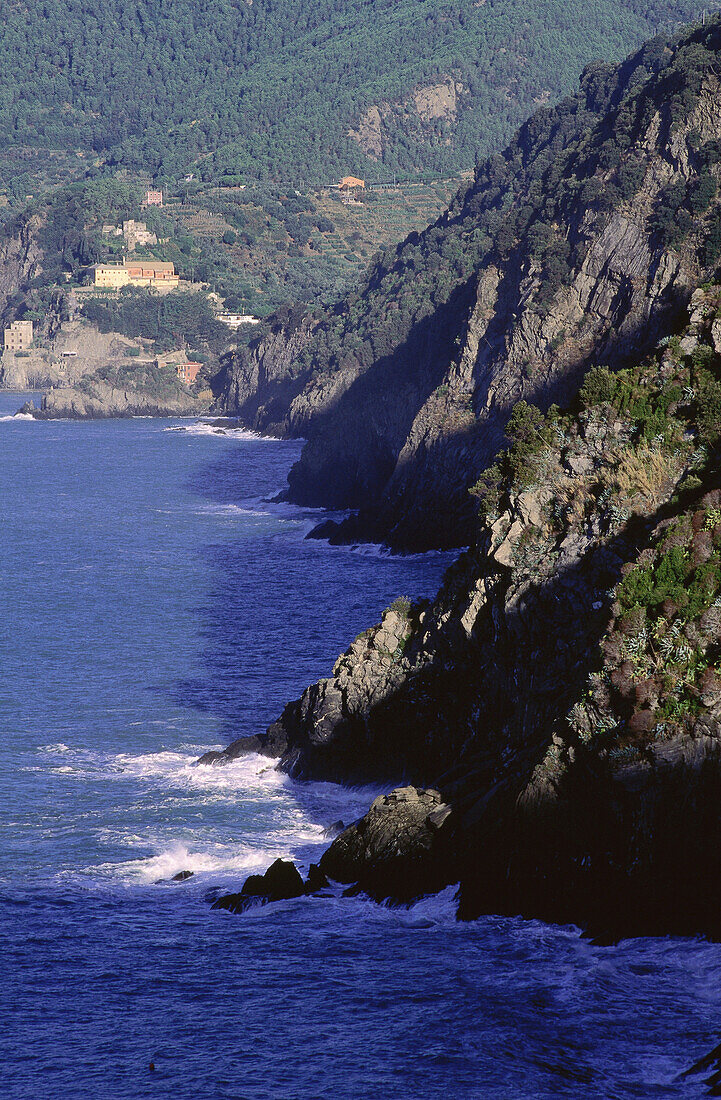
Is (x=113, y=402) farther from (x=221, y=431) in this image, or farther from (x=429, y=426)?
(x=429, y=426)

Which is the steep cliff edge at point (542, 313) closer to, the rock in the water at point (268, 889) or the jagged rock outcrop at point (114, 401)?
the rock in the water at point (268, 889)

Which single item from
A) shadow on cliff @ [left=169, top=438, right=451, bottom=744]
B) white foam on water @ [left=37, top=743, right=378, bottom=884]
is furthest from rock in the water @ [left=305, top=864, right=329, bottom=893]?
shadow on cliff @ [left=169, top=438, right=451, bottom=744]

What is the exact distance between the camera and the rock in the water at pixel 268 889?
31219 mm

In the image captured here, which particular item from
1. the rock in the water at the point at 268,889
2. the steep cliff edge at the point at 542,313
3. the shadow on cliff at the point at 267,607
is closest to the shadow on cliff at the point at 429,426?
the steep cliff edge at the point at 542,313

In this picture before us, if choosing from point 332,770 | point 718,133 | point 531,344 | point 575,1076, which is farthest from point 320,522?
point 575,1076

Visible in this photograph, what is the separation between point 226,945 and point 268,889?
244cm

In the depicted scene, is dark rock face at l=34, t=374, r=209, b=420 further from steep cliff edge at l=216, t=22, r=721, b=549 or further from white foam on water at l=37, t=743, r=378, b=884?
white foam on water at l=37, t=743, r=378, b=884

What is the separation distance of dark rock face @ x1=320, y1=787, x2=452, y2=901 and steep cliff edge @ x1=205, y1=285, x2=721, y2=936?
110 millimetres

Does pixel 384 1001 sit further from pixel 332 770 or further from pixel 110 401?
pixel 110 401

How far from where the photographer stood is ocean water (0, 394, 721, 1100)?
23.6m

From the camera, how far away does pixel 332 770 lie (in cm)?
4044

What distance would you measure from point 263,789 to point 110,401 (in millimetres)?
162366

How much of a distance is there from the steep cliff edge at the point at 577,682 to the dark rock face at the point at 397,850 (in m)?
0.11

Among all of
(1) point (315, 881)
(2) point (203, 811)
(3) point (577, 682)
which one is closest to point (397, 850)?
(1) point (315, 881)
